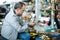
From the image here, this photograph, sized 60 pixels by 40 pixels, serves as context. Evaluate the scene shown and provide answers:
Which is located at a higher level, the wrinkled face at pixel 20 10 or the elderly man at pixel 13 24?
the wrinkled face at pixel 20 10

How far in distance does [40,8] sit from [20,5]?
38cm

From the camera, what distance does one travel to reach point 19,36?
3.91m

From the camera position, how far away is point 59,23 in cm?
393

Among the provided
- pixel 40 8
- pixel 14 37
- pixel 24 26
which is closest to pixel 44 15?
pixel 40 8

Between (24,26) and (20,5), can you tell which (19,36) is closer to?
(24,26)

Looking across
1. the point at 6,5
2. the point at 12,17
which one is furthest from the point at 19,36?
the point at 6,5

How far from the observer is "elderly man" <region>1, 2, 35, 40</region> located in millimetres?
3833

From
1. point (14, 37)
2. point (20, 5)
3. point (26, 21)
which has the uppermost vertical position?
point (20, 5)

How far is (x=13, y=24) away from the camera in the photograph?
3.83 metres

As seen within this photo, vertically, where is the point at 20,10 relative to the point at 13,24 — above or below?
above

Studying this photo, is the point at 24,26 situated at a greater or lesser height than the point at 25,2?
lesser

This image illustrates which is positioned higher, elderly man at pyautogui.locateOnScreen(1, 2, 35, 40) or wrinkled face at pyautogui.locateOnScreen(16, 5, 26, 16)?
wrinkled face at pyautogui.locateOnScreen(16, 5, 26, 16)

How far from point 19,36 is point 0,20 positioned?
18.2 inches

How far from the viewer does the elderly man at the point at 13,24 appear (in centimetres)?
383
